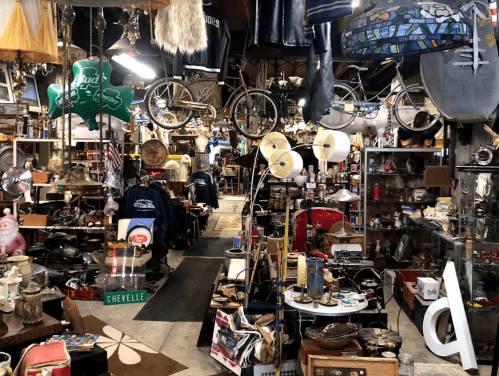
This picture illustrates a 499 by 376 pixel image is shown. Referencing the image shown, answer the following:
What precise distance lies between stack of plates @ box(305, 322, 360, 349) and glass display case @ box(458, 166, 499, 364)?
192cm

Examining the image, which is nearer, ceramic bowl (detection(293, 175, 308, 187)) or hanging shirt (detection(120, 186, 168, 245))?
hanging shirt (detection(120, 186, 168, 245))

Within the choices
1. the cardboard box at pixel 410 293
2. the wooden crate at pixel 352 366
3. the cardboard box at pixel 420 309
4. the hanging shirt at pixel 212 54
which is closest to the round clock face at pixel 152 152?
the hanging shirt at pixel 212 54

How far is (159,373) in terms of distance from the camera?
4621mm

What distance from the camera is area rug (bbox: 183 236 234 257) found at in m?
10.6

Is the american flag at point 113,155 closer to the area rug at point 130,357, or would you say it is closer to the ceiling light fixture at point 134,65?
the ceiling light fixture at point 134,65

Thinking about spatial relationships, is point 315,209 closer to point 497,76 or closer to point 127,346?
point 127,346

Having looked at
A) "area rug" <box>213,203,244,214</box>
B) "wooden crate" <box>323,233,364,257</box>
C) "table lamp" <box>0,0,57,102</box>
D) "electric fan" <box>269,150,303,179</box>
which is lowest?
"area rug" <box>213,203,244,214</box>

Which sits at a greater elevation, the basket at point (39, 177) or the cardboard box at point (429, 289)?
the basket at point (39, 177)

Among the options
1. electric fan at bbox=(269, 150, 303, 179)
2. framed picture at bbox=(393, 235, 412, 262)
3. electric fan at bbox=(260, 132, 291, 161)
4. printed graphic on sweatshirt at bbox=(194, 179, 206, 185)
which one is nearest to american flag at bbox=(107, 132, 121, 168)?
electric fan at bbox=(260, 132, 291, 161)

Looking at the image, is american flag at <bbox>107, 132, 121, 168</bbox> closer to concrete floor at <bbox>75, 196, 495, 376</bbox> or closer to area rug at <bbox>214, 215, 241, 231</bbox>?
concrete floor at <bbox>75, 196, 495, 376</bbox>

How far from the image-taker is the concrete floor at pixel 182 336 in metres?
4.90

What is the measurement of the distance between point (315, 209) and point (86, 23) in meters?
5.05

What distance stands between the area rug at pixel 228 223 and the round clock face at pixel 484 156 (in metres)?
9.58

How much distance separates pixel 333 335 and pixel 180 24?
2.89m
